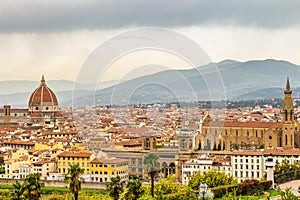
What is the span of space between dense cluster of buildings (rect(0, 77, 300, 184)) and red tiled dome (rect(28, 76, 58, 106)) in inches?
111

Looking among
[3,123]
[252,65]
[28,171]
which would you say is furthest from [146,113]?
[252,65]

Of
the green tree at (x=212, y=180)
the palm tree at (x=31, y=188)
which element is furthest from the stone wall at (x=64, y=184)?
the palm tree at (x=31, y=188)

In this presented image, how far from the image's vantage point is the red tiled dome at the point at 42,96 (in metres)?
42.7

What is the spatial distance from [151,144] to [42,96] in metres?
34.1

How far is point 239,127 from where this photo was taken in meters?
27.2

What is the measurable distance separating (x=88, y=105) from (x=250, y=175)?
9.85m

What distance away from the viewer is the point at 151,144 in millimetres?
9414

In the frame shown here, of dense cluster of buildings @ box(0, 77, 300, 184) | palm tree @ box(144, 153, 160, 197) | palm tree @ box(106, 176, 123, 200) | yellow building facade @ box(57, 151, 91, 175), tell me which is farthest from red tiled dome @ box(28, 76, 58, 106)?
palm tree @ box(144, 153, 160, 197)

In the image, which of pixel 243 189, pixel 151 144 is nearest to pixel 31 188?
pixel 151 144

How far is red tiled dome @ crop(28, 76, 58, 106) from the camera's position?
42656mm

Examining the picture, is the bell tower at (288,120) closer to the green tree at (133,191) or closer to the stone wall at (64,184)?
the stone wall at (64,184)

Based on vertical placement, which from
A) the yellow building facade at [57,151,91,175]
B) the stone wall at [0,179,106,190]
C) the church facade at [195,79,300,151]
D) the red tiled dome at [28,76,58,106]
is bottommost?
the stone wall at [0,179,106,190]

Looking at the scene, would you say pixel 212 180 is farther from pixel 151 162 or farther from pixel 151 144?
pixel 151 162

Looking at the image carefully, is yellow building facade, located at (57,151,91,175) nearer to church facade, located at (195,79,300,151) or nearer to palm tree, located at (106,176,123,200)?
church facade, located at (195,79,300,151)
